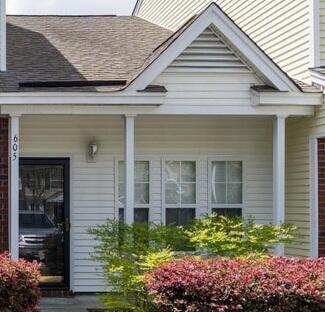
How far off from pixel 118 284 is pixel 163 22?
33.4 ft

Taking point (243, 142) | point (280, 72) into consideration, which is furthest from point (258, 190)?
point (280, 72)

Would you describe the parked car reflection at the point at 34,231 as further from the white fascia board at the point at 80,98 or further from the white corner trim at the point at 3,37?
the white fascia board at the point at 80,98

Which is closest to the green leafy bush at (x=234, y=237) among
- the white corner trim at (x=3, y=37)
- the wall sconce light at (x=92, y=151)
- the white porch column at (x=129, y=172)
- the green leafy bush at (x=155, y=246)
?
the green leafy bush at (x=155, y=246)

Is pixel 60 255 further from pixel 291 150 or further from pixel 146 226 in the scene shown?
pixel 291 150

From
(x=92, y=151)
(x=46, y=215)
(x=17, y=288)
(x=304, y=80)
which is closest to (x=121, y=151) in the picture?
(x=92, y=151)

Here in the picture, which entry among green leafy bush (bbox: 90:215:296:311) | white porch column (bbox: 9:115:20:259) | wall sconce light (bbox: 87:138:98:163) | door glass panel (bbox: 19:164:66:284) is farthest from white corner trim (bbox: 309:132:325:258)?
white porch column (bbox: 9:115:20:259)

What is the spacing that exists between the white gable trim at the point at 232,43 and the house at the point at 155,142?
0.02 m

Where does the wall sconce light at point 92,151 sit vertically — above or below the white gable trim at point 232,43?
below

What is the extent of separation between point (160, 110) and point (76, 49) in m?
3.40

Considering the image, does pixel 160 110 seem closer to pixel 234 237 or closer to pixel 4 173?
pixel 234 237

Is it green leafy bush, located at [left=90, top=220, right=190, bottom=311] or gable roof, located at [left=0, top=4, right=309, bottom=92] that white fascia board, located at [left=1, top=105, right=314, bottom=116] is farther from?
green leafy bush, located at [left=90, top=220, right=190, bottom=311]

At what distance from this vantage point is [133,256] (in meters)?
11.3

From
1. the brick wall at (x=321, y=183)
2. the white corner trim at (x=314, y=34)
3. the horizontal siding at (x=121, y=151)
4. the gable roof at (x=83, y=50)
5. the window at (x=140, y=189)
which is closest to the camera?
the gable roof at (x=83, y=50)

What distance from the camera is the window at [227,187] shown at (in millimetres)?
15008
